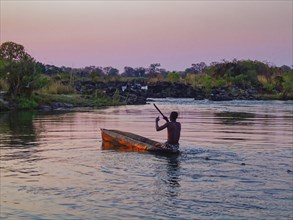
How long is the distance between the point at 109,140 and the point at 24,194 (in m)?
9.01

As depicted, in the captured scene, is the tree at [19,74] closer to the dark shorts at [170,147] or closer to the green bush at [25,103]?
the green bush at [25,103]

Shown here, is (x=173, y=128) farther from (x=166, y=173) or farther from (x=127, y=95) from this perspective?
(x=127, y=95)

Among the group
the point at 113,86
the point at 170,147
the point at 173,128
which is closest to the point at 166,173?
the point at 170,147

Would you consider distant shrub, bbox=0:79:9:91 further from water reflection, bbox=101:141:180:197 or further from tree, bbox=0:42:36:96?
water reflection, bbox=101:141:180:197

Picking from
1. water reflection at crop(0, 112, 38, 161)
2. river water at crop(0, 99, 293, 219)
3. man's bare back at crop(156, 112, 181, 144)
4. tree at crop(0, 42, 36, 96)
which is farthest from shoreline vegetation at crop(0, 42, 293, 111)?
man's bare back at crop(156, 112, 181, 144)

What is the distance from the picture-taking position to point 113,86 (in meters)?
78.9

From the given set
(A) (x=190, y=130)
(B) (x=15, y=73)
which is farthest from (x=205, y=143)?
(B) (x=15, y=73)

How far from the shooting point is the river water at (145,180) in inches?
455

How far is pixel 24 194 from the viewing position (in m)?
12.9

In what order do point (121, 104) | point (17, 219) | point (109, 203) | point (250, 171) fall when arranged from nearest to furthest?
point (17, 219)
point (109, 203)
point (250, 171)
point (121, 104)

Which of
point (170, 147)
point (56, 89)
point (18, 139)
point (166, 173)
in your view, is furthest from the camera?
point (56, 89)

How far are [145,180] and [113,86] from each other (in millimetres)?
64870

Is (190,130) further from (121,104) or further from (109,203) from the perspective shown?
(121,104)

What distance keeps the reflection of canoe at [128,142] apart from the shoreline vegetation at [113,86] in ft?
86.3
